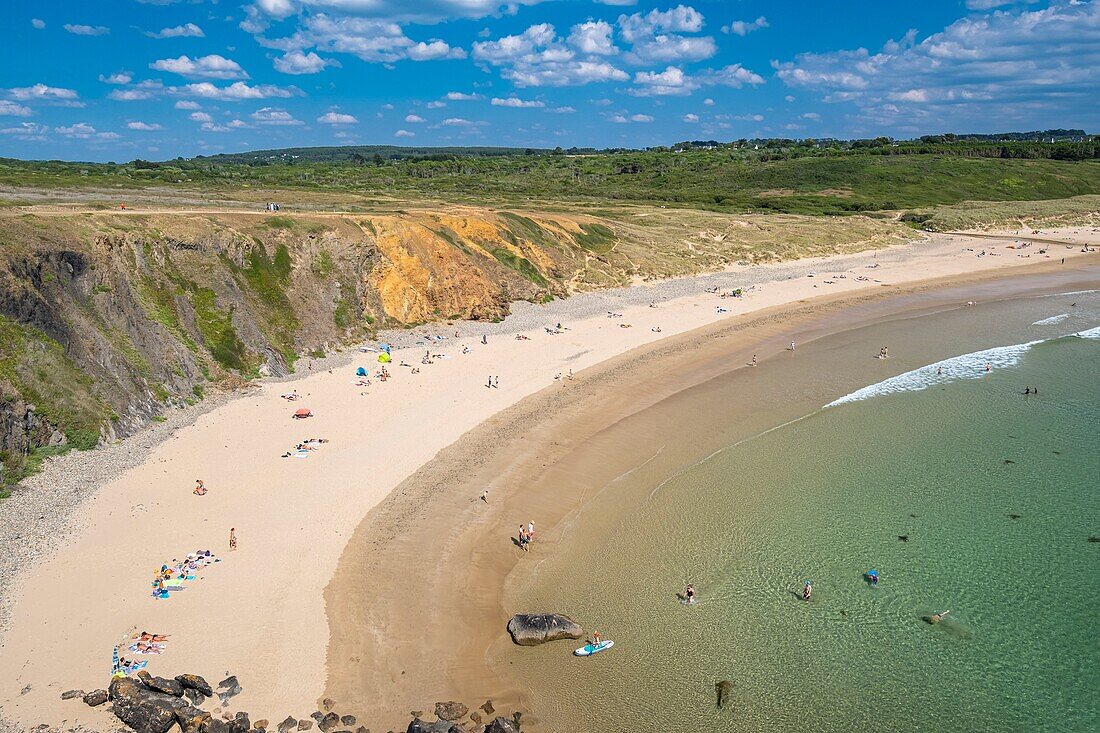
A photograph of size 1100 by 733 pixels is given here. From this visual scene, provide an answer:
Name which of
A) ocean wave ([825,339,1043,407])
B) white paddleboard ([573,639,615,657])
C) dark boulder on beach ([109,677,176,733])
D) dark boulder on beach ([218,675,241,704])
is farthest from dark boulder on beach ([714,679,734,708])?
ocean wave ([825,339,1043,407])

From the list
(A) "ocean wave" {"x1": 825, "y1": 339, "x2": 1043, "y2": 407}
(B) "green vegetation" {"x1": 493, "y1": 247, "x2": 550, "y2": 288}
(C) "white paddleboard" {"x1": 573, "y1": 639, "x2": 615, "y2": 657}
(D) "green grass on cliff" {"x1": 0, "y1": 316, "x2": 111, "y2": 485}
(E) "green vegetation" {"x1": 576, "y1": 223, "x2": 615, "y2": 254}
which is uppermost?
(E) "green vegetation" {"x1": 576, "y1": 223, "x2": 615, "y2": 254}

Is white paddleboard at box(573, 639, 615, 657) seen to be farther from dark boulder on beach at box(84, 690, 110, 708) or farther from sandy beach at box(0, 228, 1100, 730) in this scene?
dark boulder on beach at box(84, 690, 110, 708)

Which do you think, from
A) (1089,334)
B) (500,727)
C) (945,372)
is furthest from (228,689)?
(1089,334)

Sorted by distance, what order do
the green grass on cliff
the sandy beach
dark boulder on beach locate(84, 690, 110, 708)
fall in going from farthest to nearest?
the green grass on cliff, the sandy beach, dark boulder on beach locate(84, 690, 110, 708)

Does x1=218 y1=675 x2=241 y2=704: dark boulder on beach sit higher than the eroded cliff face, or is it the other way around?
the eroded cliff face

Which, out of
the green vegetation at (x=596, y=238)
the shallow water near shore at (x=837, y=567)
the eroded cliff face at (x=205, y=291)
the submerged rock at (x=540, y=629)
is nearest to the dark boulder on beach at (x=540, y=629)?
the submerged rock at (x=540, y=629)

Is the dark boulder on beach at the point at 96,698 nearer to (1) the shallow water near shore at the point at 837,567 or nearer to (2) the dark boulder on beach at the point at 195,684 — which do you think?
(2) the dark boulder on beach at the point at 195,684

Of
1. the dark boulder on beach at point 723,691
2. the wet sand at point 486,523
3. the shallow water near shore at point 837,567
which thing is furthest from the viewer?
the wet sand at point 486,523
